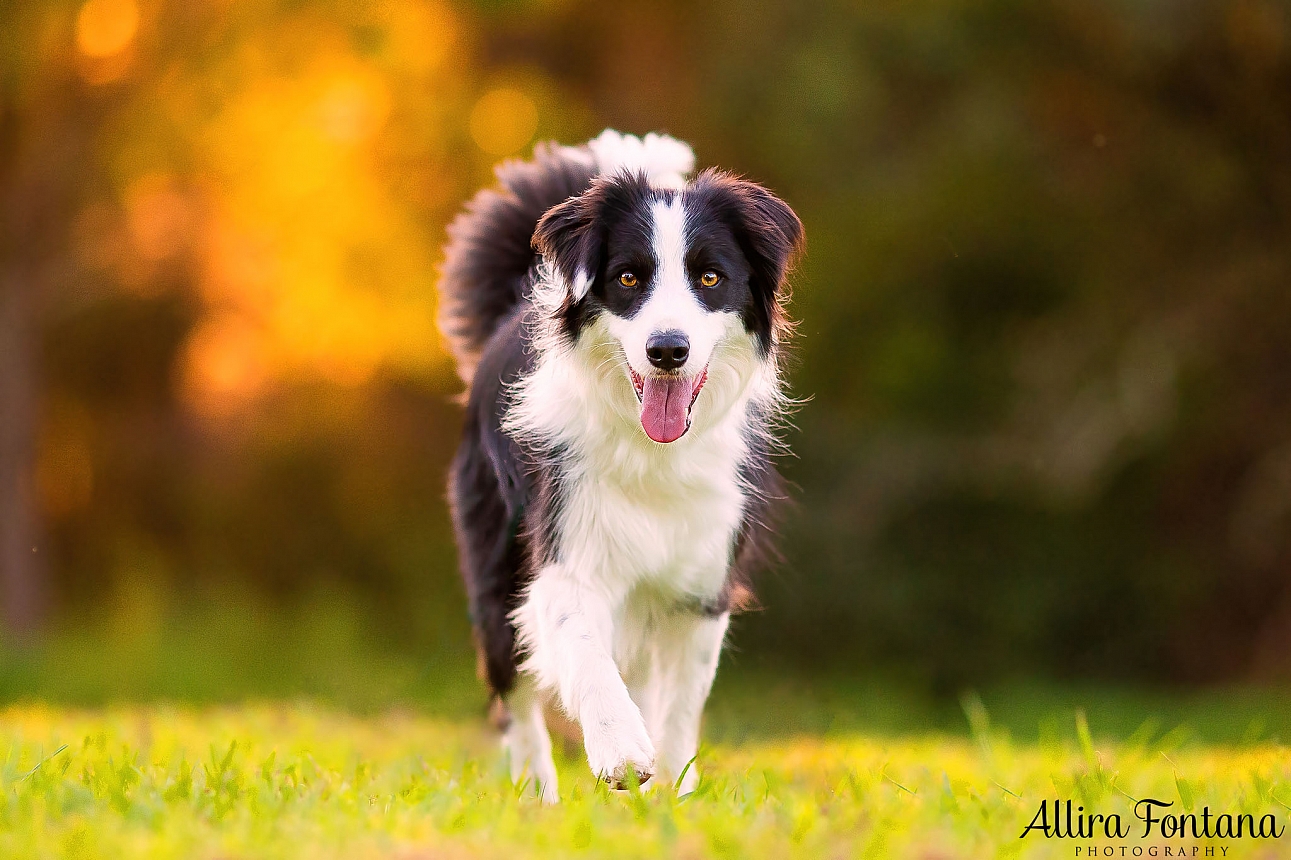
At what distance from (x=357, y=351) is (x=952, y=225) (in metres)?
4.79

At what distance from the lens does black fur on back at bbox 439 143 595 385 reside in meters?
5.11

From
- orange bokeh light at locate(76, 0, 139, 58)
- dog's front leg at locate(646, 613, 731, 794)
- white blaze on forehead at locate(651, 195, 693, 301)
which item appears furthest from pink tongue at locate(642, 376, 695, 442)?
orange bokeh light at locate(76, 0, 139, 58)

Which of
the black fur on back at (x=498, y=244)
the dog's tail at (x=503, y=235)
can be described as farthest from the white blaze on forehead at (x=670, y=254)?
the black fur on back at (x=498, y=244)

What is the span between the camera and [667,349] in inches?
145

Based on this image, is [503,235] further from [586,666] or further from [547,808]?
[547,808]

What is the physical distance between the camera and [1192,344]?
9.76 m

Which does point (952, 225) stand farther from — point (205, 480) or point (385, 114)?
point (205, 480)

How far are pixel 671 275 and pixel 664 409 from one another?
393mm

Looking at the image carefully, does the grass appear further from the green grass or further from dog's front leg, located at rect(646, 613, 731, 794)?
dog's front leg, located at rect(646, 613, 731, 794)

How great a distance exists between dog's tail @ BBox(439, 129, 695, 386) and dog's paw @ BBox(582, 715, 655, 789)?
190 cm

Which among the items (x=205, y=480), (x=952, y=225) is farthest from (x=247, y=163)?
(x=952, y=225)

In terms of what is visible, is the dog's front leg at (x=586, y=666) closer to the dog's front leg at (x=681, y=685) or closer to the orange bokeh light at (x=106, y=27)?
the dog's front leg at (x=681, y=685)

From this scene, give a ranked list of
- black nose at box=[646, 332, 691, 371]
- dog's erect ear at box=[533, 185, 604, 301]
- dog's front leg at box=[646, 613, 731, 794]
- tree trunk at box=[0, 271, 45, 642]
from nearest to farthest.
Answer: black nose at box=[646, 332, 691, 371] → dog's erect ear at box=[533, 185, 604, 301] → dog's front leg at box=[646, 613, 731, 794] → tree trunk at box=[0, 271, 45, 642]

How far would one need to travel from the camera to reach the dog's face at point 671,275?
3.79m
